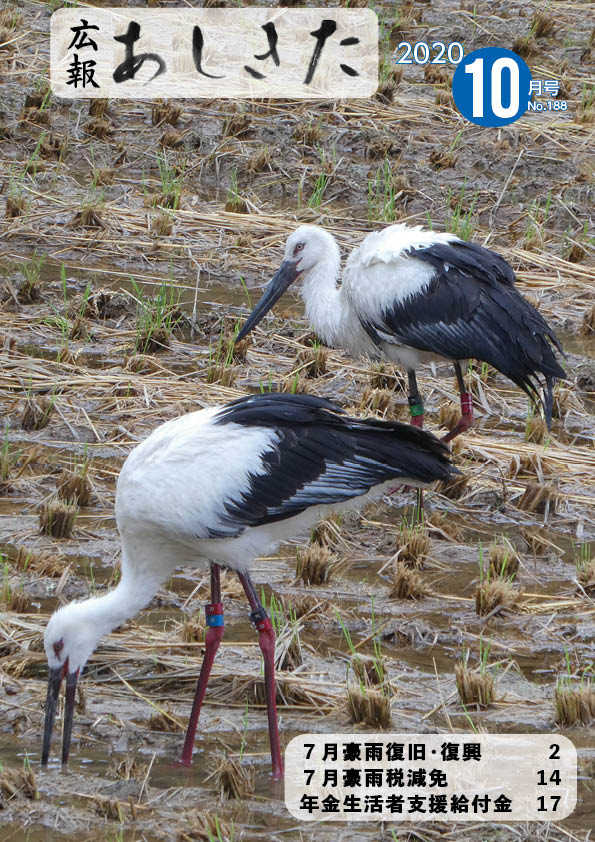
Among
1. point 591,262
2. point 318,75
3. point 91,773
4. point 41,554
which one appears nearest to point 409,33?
point 318,75

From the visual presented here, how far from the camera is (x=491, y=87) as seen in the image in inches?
448

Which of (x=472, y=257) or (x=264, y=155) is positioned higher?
(x=264, y=155)

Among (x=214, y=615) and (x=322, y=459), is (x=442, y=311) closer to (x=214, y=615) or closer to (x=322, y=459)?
(x=322, y=459)

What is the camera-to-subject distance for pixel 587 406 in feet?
24.8

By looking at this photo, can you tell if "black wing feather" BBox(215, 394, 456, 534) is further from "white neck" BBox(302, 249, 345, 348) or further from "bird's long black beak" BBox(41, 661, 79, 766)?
"white neck" BBox(302, 249, 345, 348)

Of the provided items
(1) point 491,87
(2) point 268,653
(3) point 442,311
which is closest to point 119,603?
(2) point 268,653

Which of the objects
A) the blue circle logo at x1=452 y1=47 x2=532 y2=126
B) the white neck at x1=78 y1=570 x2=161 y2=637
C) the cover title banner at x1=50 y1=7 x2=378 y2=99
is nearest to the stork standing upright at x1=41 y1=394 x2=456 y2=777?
the white neck at x1=78 y1=570 x2=161 y2=637

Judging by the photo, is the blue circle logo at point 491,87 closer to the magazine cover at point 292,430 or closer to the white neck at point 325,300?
the magazine cover at point 292,430

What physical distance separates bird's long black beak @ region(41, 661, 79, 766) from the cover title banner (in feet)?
24.6

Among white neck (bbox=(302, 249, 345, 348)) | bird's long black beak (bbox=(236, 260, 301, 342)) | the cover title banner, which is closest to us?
white neck (bbox=(302, 249, 345, 348))

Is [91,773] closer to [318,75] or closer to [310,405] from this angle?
[310,405]

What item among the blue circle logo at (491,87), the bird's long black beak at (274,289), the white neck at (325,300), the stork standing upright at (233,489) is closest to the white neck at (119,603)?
the stork standing upright at (233,489)

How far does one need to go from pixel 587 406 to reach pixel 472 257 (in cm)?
147

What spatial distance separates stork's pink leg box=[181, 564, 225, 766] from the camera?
440 cm
